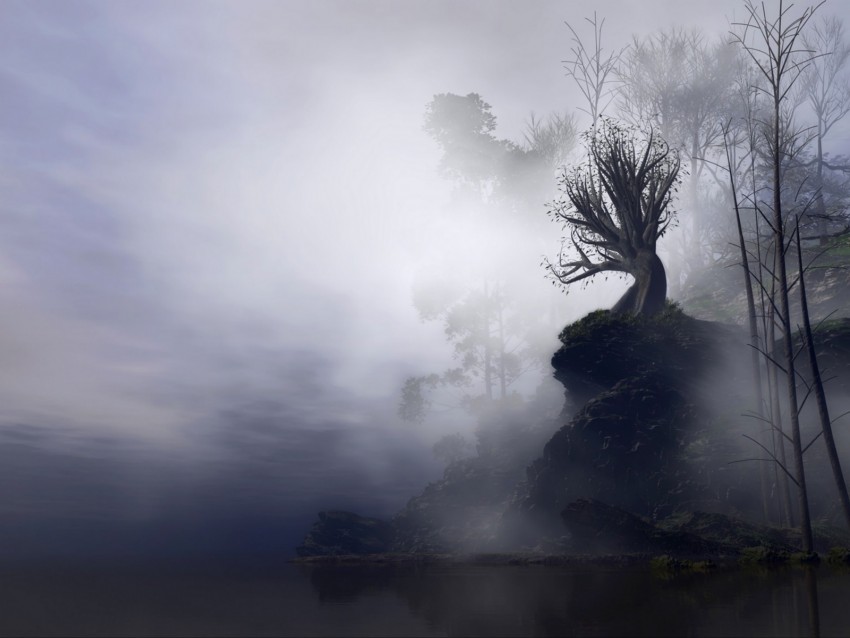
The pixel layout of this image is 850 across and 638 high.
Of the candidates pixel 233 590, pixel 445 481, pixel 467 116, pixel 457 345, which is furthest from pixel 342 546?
pixel 467 116

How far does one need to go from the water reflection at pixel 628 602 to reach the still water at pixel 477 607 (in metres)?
0.03

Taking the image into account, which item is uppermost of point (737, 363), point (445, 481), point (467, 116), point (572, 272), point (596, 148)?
point (467, 116)

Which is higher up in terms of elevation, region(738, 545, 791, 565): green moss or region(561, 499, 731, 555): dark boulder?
region(561, 499, 731, 555): dark boulder

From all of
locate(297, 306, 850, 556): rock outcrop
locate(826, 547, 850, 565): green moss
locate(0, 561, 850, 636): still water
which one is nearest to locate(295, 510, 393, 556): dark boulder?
locate(297, 306, 850, 556): rock outcrop

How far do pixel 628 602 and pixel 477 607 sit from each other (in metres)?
3.01

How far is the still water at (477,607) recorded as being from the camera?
Answer: 10773 millimetres

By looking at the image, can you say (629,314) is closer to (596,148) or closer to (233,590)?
(596,148)

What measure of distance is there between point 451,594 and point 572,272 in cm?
2943

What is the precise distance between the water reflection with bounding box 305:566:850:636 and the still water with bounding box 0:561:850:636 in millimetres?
27

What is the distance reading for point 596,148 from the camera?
41.0 metres

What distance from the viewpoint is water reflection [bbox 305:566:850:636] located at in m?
10.4

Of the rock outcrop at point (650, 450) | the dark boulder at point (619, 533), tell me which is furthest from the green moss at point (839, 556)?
the dark boulder at point (619, 533)

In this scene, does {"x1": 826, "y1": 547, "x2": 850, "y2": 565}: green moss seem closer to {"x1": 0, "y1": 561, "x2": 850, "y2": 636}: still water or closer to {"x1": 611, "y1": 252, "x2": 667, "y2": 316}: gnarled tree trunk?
{"x1": 0, "y1": 561, "x2": 850, "y2": 636}: still water

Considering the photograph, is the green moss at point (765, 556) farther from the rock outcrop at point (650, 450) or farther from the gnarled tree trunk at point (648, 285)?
the gnarled tree trunk at point (648, 285)
